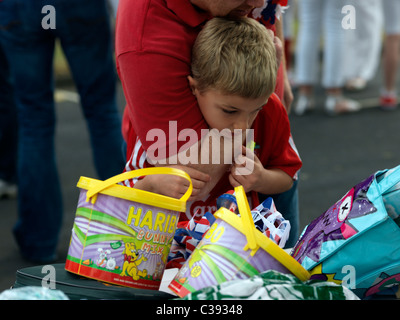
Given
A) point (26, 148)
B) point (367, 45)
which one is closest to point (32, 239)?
point (26, 148)

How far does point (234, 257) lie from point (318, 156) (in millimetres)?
3498

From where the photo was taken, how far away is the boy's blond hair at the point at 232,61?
1.58 meters

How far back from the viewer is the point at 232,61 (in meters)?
1.59

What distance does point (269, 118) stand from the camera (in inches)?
71.2

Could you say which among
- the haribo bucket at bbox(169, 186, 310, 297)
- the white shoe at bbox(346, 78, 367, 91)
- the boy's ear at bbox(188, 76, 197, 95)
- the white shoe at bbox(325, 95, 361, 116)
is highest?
the white shoe at bbox(346, 78, 367, 91)

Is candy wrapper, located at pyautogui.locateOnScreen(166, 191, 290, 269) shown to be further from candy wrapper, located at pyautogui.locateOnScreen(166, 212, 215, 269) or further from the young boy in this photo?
the young boy

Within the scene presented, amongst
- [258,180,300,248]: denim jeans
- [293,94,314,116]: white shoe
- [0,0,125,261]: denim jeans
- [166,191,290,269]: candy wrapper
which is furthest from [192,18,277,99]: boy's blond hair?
[293,94,314,116]: white shoe

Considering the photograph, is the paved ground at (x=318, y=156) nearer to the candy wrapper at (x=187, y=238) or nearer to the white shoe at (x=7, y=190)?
the white shoe at (x=7, y=190)

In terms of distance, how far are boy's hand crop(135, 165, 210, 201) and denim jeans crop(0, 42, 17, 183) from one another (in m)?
2.20

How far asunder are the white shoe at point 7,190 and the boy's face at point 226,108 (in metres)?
2.68

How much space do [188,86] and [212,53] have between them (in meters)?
0.13

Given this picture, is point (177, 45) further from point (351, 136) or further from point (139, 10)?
point (351, 136)

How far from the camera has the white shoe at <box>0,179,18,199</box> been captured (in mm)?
3998

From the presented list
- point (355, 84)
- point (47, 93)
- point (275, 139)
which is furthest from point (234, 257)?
point (355, 84)
